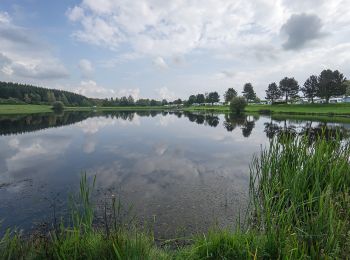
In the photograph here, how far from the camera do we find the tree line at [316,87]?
3607 inches

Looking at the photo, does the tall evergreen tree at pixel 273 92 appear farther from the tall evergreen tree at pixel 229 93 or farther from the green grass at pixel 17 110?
the green grass at pixel 17 110

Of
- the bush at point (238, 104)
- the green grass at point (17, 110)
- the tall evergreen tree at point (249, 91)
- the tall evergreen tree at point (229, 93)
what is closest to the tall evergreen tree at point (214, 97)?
the tall evergreen tree at point (229, 93)

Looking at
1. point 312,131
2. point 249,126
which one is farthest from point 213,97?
point 312,131

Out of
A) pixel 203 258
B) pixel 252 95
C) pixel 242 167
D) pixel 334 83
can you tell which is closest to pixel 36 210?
pixel 203 258

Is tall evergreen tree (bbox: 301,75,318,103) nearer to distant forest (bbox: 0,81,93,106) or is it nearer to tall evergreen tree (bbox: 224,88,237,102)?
tall evergreen tree (bbox: 224,88,237,102)

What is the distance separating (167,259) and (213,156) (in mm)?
18273

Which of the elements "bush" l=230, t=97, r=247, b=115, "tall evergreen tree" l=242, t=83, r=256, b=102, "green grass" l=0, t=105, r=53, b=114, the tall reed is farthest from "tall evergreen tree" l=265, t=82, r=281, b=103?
the tall reed

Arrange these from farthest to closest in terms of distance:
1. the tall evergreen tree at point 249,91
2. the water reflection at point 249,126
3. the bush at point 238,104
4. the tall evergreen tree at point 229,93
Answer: the tall evergreen tree at point 229,93 → the tall evergreen tree at point 249,91 → the bush at point 238,104 → the water reflection at point 249,126

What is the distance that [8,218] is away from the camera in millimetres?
9992

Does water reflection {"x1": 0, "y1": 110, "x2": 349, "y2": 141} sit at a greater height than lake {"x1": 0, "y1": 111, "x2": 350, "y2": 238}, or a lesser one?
greater

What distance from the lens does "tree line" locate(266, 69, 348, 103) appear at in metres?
91.6

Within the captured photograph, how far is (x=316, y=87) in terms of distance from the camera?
9719 centimetres

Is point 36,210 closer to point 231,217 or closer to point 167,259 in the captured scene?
point 167,259

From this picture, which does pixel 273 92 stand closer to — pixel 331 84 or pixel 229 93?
pixel 331 84
